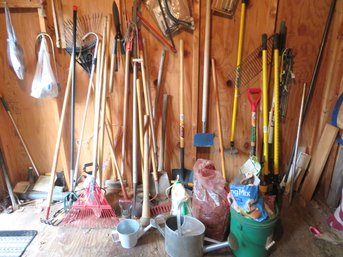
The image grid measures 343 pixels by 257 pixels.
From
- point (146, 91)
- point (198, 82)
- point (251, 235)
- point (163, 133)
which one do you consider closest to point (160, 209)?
point (163, 133)

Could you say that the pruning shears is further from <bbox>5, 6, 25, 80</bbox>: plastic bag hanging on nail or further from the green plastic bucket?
the green plastic bucket

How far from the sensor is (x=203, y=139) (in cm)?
193

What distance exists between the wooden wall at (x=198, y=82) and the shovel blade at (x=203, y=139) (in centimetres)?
6

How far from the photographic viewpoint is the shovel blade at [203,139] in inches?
75.6

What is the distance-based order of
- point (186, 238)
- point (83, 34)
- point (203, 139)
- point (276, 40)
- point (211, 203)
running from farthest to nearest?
point (203, 139) < point (83, 34) < point (276, 40) < point (211, 203) < point (186, 238)

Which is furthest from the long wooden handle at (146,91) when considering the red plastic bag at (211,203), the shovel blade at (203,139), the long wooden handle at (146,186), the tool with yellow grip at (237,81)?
the tool with yellow grip at (237,81)

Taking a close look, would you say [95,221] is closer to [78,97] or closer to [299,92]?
[78,97]

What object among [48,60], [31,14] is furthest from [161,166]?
[31,14]

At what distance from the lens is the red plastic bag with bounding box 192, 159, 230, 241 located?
1.49 meters

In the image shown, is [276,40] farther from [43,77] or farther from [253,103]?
[43,77]

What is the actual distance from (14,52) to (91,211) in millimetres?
1205

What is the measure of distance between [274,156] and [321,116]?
494 millimetres

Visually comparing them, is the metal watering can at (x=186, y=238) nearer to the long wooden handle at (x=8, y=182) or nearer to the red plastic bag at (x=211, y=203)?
the red plastic bag at (x=211, y=203)

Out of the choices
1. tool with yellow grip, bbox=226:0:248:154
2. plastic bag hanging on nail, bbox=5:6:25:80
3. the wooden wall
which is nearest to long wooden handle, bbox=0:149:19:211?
the wooden wall
